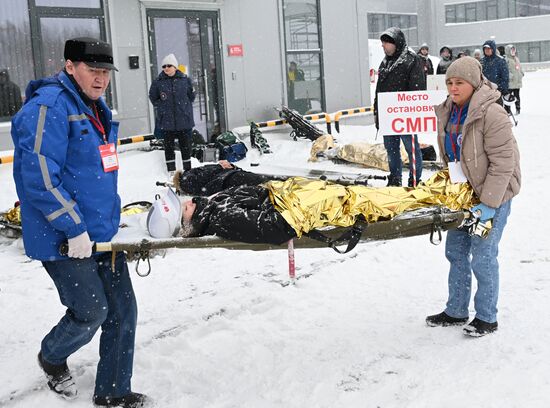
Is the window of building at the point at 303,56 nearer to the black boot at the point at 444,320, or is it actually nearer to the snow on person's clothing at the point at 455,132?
the snow on person's clothing at the point at 455,132

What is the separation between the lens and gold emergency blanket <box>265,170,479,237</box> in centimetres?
387

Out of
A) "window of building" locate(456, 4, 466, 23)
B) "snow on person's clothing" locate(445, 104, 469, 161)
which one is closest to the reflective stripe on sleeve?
"snow on person's clothing" locate(445, 104, 469, 161)

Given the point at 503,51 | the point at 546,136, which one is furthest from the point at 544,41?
the point at 546,136

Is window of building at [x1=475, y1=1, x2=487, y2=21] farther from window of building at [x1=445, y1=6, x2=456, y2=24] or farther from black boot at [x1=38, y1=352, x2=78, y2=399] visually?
black boot at [x1=38, y1=352, x2=78, y2=399]

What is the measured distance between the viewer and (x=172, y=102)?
→ 1056 cm

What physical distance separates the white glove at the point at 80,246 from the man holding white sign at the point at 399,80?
5.98m

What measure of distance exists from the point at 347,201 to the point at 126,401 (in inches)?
66.2

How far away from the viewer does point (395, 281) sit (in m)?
5.67

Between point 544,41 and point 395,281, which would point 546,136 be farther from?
point 544,41

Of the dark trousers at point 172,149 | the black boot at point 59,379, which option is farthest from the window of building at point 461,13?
the black boot at point 59,379

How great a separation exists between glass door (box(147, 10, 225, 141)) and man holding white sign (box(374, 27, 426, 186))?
5.05 m

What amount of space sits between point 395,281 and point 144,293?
208cm

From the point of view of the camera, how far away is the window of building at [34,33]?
10.9 meters

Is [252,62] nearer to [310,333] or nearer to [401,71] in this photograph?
[401,71]
